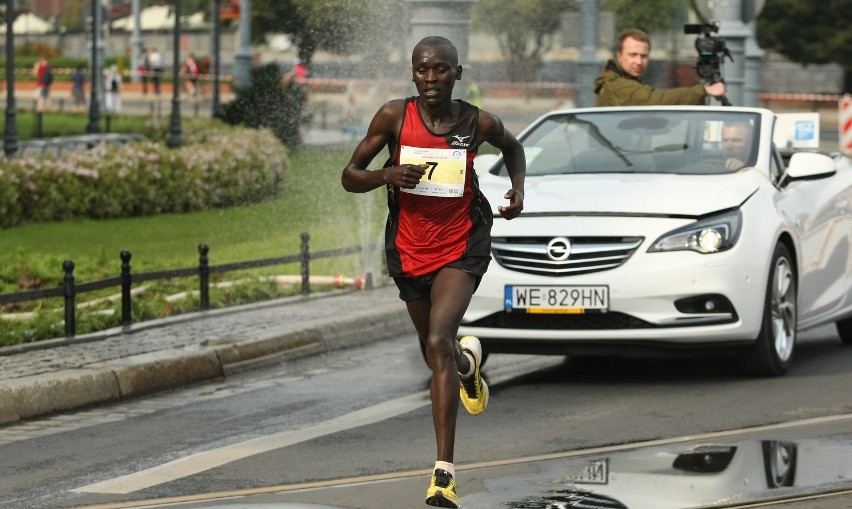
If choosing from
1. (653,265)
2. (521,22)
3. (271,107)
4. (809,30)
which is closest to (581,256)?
(653,265)

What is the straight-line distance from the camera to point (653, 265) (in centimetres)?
934

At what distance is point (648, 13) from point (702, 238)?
2255 cm

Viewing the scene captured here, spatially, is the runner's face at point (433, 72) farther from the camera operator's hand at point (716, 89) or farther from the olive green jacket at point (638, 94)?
the camera operator's hand at point (716, 89)

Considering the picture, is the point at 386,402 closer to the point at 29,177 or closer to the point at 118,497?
the point at 118,497

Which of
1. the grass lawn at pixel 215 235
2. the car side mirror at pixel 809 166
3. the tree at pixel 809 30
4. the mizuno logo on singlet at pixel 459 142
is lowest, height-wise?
the grass lawn at pixel 215 235

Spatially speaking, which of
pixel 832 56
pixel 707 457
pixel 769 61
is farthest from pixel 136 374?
pixel 769 61

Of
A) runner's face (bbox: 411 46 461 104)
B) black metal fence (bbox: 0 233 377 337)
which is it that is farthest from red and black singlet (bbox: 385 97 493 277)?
black metal fence (bbox: 0 233 377 337)

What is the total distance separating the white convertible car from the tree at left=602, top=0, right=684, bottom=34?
20762mm

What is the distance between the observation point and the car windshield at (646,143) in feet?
34.4

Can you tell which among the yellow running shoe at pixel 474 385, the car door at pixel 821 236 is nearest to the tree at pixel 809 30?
the car door at pixel 821 236

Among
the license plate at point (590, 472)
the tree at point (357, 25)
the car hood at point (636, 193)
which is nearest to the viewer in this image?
the license plate at point (590, 472)

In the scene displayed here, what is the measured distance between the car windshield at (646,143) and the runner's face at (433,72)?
3882mm

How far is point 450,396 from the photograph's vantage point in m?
6.56

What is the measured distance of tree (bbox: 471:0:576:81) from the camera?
1158 inches
